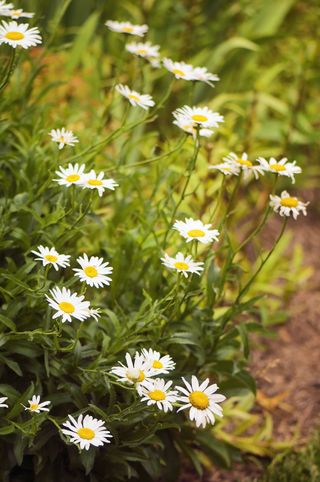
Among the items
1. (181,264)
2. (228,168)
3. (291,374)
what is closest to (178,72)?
(228,168)

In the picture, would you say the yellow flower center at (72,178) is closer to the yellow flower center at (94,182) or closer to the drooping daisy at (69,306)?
the yellow flower center at (94,182)

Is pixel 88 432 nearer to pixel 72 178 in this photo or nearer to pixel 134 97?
pixel 72 178

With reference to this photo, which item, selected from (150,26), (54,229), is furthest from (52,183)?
(150,26)

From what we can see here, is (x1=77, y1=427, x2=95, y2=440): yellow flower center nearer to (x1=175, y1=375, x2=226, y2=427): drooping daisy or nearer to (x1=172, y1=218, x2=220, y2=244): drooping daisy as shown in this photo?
(x1=175, y1=375, x2=226, y2=427): drooping daisy

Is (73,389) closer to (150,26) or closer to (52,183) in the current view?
(52,183)

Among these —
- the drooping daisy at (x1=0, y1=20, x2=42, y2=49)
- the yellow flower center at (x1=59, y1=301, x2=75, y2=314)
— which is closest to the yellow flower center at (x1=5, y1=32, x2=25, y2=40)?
the drooping daisy at (x1=0, y1=20, x2=42, y2=49)

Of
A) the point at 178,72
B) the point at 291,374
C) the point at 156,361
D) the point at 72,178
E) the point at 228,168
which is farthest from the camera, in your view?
the point at 291,374
